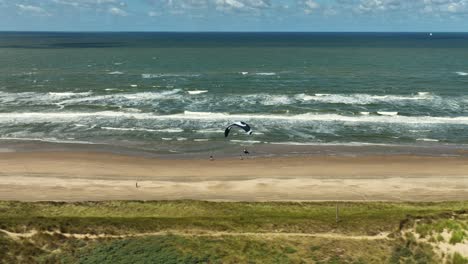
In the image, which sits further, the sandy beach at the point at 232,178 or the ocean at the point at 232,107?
the ocean at the point at 232,107

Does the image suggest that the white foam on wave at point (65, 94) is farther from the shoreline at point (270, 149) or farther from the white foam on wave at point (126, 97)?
the shoreline at point (270, 149)

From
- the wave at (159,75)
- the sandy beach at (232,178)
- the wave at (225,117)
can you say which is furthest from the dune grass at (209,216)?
the wave at (159,75)

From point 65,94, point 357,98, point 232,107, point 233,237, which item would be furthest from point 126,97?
point 233,237

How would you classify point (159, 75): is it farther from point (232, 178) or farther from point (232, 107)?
point (232, 178)

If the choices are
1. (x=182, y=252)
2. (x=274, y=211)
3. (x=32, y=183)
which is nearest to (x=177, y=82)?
(x=32, y=183)

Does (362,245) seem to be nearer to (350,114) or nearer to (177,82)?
(350,114)
